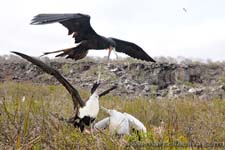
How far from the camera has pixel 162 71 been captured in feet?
43.3

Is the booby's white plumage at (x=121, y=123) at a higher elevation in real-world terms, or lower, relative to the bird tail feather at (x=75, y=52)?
lower

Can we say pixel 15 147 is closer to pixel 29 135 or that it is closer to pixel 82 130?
pixel 29 135

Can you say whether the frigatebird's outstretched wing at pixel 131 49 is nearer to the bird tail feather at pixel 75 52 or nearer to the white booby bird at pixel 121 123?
the bird tail feather at pixel 75 52

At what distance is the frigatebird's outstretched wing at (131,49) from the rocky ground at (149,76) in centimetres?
751

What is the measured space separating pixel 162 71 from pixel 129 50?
9711 millimetres

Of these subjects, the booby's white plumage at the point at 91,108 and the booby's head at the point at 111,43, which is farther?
the booby's head at the point at 111,43

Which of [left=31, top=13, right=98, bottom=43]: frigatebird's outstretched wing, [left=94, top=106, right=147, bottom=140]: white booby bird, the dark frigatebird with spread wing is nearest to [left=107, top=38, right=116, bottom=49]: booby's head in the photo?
the dark frigatebird with spread wing

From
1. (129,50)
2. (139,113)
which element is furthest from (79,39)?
(139,113)

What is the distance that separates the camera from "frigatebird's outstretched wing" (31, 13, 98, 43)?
2.77 meters

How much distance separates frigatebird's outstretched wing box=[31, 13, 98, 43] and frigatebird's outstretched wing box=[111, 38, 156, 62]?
0.67 ft

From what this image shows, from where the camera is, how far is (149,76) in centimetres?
1325

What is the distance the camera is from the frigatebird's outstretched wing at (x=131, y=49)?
A: 3.37 meters

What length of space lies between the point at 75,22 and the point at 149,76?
1024 cm

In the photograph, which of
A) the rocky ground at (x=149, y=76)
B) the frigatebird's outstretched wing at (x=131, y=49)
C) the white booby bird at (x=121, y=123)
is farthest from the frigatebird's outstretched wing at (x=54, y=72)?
the rocky ground at (x=149, y=76)
